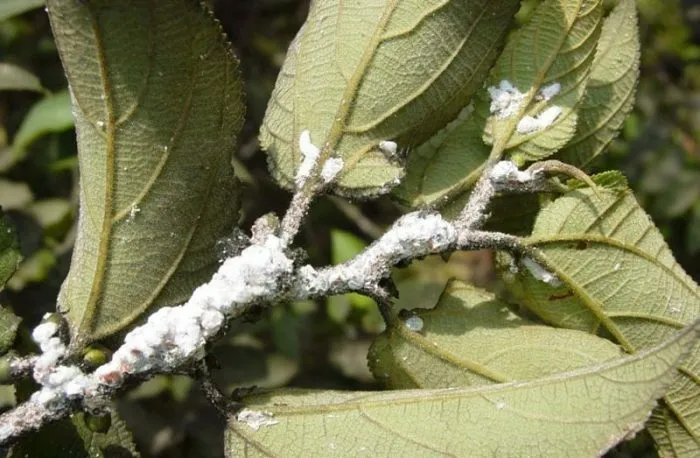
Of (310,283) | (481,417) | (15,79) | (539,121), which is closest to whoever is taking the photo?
(481,417)

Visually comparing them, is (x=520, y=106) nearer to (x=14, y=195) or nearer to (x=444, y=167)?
(x=444, y=167)

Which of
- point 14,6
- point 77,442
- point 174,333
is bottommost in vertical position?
point 77,442

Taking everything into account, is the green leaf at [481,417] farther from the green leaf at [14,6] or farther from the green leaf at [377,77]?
the green leaf at [14,6]

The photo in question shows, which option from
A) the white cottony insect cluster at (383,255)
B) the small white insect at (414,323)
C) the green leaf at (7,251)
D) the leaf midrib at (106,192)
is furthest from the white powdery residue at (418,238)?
the green leaf at (7,251)

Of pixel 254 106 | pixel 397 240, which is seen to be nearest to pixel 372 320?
pixel 254 106

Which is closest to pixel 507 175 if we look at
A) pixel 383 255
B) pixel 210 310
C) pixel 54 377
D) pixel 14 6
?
pixel 383 255

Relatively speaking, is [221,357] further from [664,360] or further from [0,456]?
[664,360]
